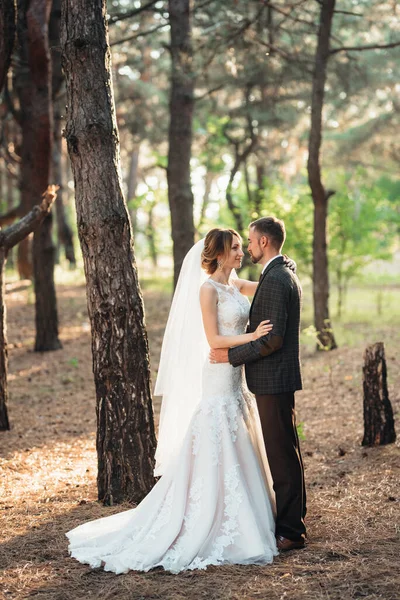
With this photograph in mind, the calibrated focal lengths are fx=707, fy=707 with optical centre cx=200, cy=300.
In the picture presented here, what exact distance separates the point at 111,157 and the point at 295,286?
2.02 metres

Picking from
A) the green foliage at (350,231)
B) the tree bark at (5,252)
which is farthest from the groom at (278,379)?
the green foliage at (350,231)

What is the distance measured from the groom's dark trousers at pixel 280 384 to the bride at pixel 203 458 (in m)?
0.13

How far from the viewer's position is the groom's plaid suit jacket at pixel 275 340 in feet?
16.1

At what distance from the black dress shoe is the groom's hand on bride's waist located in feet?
4.32

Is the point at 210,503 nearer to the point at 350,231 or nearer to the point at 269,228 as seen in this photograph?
the point at 269,228

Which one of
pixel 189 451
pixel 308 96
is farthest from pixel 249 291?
pixel 308 96

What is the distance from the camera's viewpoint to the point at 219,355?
5.16m

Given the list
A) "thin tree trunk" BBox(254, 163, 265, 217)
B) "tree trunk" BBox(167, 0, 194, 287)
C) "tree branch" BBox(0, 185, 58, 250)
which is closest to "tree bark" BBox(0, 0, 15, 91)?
"tree branch" BBox(0, 185, 58, 250)

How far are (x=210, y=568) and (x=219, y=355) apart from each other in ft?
4.78

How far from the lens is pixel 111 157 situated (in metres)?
5.96

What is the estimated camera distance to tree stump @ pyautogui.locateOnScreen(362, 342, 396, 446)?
24.6 feet

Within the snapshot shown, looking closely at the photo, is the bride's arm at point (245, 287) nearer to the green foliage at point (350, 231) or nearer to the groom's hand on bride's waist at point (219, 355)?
the groom's hand on bride's waist at point (219, 355)

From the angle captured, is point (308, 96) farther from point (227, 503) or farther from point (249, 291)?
point (227, 503)

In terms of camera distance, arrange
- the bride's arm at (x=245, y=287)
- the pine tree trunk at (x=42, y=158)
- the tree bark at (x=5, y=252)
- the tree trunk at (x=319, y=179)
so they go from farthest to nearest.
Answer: the tree trunk at (x=319, y=179)
the pine tree trunk at (x=42, y=158)
the tree bark at (x=5, y=252)
the bride's arm at (x=245, y=287)
